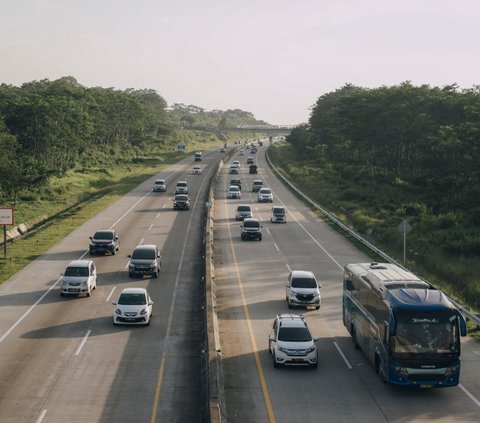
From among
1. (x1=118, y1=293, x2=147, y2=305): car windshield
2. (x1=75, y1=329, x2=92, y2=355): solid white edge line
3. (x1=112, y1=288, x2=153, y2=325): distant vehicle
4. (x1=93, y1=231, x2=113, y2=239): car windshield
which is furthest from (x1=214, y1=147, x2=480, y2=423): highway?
(x1=93, y1=231, x2=113, y2=239): car windshield

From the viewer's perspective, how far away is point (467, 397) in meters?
25.2

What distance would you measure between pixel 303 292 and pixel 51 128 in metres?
85.8

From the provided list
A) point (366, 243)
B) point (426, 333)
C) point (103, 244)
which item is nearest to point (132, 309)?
point (426, 333)

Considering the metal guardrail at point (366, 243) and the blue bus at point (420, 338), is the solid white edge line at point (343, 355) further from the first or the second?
the metal guardrail at point (366, 243)

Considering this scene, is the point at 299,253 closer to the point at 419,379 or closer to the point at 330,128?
the point at 419,379

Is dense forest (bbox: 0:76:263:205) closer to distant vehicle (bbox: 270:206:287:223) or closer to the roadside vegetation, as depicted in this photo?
the roadside vegetation

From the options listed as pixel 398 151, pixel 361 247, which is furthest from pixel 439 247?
pixel 398 151

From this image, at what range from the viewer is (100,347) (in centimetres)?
3109

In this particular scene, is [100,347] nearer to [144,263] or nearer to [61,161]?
[144,263]

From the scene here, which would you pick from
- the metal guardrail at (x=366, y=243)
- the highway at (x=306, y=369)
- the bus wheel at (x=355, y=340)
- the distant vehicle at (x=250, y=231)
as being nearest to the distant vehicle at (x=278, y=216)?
the metal guardrail at (x=366, y=243)

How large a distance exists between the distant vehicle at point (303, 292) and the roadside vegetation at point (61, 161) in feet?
61.4

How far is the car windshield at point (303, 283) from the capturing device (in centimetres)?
3841

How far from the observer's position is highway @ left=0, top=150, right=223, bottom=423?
24156 millimetres

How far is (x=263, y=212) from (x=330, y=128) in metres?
81.4
